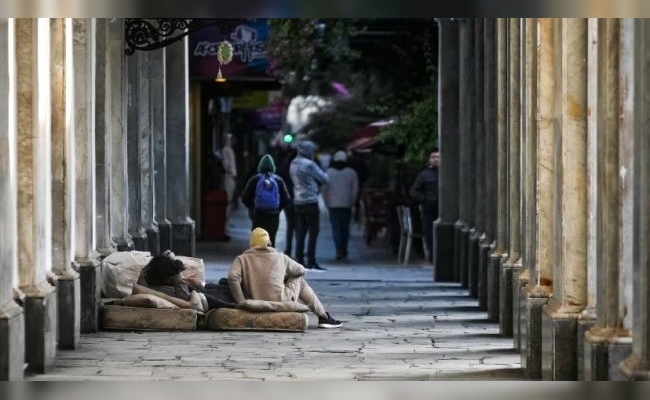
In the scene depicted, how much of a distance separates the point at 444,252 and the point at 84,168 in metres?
9.31

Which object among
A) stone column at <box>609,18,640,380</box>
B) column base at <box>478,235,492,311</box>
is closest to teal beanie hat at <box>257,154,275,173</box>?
column base at <box>478,235,492,311</box>

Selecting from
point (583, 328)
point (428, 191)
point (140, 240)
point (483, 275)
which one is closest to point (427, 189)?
point (428, 191)

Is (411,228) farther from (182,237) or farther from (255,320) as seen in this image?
(255,320)

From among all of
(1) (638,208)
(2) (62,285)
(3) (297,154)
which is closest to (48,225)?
(2) (62,285)

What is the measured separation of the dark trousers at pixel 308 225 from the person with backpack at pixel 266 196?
1.68 meters

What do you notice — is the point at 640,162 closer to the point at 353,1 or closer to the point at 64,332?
the point at 353,1

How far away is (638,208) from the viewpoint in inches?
429

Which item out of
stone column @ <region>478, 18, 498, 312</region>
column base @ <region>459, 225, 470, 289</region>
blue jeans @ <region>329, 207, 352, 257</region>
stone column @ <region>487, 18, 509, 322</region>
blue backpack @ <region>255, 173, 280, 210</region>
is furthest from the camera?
blue jeans @ <region>329, 207, 352, 257</region>

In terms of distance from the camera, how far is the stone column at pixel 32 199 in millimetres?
14141

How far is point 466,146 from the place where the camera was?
2431cm

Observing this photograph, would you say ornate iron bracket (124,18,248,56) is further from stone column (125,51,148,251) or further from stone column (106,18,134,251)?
stone column (125,51,148,251)

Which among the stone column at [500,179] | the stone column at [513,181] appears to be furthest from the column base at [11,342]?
the stone column at [500,179]

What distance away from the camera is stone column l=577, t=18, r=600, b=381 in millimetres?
12867

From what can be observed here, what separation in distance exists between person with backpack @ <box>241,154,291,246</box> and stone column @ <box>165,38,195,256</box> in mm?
1749
